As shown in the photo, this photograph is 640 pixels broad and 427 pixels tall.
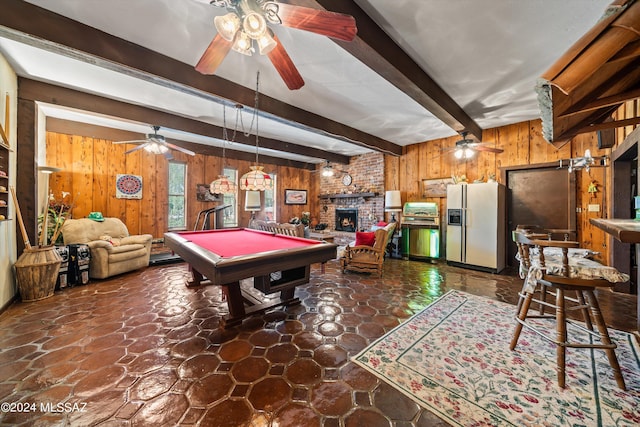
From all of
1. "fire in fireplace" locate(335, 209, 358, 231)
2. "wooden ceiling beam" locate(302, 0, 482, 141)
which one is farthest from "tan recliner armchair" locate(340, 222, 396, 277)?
"fire in fireplace" locate(335, 209, 358, 231)

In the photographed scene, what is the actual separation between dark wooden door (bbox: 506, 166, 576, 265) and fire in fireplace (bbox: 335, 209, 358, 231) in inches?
150

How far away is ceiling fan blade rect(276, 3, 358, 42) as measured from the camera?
4.12 ft

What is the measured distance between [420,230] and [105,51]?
5.83 m

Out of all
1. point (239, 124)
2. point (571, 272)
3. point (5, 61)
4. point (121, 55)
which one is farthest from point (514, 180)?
point (5, 61)

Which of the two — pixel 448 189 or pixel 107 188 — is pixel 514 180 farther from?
pixel 107 188

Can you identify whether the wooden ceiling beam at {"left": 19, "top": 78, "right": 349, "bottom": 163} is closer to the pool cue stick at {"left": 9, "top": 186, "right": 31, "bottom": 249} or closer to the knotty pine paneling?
the pool cue stick at {"left": 9, "top": 186, "right": 31, "bottom": 249}

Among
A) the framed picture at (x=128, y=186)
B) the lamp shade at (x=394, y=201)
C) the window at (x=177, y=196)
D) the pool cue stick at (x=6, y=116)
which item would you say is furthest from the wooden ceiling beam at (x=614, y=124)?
the framed picture at (x=128, y=186)

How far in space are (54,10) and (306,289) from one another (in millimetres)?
3868

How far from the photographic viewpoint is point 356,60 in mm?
2510

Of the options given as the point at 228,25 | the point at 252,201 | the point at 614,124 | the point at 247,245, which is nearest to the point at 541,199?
the point at 614,124

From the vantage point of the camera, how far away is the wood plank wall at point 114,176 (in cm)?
445

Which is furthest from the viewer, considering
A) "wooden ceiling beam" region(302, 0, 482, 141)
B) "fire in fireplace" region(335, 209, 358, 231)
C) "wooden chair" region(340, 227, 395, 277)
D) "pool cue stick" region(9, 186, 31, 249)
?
"fire in fireplace" region(335, 209, 358, 231)

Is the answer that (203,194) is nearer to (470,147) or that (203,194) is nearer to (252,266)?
(252,266)

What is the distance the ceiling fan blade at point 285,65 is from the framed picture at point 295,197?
20.4ft
